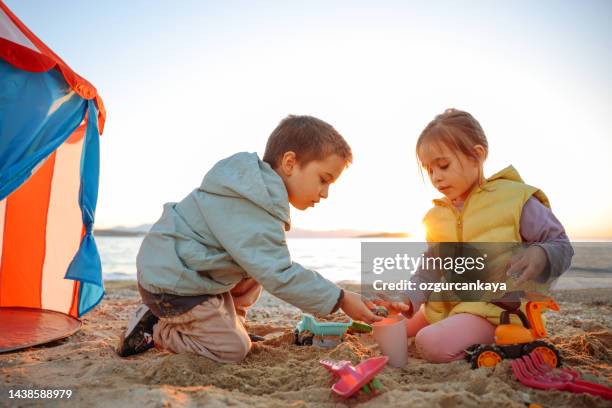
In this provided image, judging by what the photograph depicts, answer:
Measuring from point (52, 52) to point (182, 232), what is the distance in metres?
1.94

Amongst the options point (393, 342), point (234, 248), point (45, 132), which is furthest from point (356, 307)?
point (45, 132)

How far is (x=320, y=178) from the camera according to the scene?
8.00 feet

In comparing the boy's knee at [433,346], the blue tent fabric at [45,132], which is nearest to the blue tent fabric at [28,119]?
the blue tent fabric at [45,132]

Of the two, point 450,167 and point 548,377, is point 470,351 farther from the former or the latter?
point 450,167

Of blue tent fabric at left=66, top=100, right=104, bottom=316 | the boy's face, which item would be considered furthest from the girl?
blue tent fabric at left=66, top=100, right=104, bottom=316

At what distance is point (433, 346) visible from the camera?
2215 mm

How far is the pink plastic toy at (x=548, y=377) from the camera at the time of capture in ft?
5.01

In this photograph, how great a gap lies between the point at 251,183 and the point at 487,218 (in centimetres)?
132

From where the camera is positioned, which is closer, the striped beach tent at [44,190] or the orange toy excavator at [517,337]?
the orange toy excavator at [517,337]

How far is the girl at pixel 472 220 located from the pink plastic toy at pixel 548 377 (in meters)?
0.40

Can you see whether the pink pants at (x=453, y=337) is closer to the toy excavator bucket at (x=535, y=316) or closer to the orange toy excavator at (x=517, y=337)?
the orange toy excavator at (x=517, y=337)

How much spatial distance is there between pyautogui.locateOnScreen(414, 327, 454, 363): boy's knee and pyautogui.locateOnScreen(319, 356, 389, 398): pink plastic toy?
2.10ft

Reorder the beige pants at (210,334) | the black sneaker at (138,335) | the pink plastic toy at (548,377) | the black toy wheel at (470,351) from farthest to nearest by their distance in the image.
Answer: the black sneaker at (138,335), the beige pants at (210,334), the black toy wheel at (470,351), the pink plastic toy at (548,377)

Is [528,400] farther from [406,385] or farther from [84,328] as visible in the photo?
[84,328]
